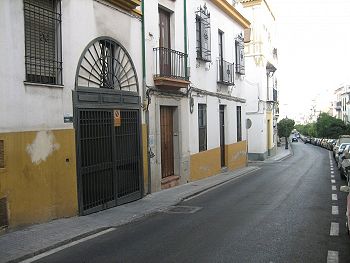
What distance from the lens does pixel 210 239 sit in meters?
7.56

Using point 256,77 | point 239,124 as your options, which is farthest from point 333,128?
point 239,124

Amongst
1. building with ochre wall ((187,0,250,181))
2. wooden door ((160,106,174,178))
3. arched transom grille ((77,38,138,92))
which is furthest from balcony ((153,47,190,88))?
arched transom grille ((77,38,138,92))

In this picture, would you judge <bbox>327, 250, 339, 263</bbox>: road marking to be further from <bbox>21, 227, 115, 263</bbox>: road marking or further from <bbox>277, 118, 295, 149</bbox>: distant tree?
Result: <bbox>277, 118, 295, 149</bbox>: distant tree

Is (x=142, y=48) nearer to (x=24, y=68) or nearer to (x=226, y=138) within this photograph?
(x=24, y=68)

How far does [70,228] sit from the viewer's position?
27.2 ft

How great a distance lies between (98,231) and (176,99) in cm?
794

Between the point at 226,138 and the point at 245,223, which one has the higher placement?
the point at 226,138

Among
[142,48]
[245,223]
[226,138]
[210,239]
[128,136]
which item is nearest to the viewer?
[210,239]

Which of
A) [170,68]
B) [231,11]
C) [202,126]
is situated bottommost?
[202,126]

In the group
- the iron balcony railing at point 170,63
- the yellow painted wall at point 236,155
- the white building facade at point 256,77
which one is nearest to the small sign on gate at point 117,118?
the iron balcony railing at point 170,63

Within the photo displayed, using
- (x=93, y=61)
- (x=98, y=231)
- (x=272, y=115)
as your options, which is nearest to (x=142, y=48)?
(x=93, y=61)

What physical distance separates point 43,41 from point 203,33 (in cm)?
1044

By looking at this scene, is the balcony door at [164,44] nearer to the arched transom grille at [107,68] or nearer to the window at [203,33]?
the arched transom grille at [107,68]

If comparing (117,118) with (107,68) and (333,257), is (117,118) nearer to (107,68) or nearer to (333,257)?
(107,68)
